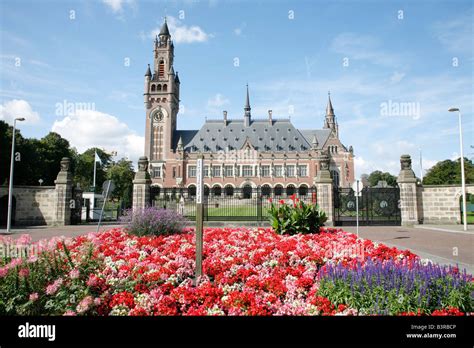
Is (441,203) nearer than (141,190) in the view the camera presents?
No

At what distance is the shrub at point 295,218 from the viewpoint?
9.43 meters

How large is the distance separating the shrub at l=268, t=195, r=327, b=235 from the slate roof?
5936 cm

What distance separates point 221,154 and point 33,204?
49.8 metres

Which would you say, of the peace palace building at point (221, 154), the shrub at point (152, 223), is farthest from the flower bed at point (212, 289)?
the peace palace building at point (221, 154)

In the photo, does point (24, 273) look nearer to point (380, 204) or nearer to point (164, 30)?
point (380, 204)

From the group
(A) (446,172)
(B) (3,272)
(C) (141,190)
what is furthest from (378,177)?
(B) (3,272)

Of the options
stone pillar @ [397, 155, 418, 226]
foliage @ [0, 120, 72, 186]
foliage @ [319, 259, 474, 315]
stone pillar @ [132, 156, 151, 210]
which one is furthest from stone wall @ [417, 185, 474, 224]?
foliage @ [0, 120, 72, 186]

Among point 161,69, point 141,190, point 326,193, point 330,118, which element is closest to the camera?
point 326,193

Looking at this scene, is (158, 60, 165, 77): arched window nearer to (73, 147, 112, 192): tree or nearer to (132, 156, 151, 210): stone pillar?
(73, 147, 112, 192): tree

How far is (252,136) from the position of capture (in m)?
70.8

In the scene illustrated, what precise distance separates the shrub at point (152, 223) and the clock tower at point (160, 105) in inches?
2300

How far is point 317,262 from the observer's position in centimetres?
589

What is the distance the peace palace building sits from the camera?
6650 centimetres
